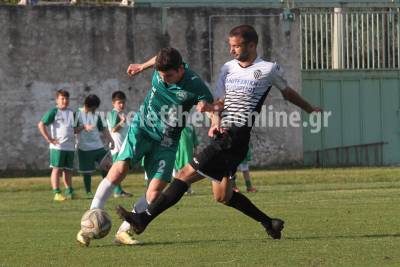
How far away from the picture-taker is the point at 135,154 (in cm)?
1094

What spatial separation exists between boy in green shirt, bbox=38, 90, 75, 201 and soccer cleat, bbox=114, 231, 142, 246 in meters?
8.96

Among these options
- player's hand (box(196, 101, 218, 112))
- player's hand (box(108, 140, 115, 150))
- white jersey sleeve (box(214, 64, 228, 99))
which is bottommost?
player's hand (box(108, 140, 115, 150))

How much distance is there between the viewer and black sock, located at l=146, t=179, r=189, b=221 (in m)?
10.8

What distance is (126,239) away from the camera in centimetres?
1097

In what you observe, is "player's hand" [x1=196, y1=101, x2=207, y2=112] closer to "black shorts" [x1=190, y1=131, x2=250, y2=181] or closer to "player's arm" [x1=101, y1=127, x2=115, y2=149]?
"black shorts" [x1=190, y1=131, x2=250, y2=181]

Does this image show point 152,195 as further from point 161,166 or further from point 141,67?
point 141,67

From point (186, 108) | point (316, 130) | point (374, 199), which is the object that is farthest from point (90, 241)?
point (316, 130)

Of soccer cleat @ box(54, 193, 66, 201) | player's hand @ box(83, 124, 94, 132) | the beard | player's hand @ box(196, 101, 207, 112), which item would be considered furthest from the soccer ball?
player's hand @ box(83, 124, 94, 132)

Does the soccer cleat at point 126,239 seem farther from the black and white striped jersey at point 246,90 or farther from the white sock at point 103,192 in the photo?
the black and white striped jersey at point 246,90

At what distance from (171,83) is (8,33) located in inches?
704

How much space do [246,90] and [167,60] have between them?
99 cm

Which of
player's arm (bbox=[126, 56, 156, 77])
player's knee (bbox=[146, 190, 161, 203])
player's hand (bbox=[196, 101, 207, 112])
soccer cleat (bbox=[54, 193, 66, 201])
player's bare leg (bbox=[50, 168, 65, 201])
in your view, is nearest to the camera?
player's hand (bbox=[196, 101, 207, 112])

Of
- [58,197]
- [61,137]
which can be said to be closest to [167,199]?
[58,197]

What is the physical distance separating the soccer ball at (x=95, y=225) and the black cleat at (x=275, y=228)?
5.75 ft
